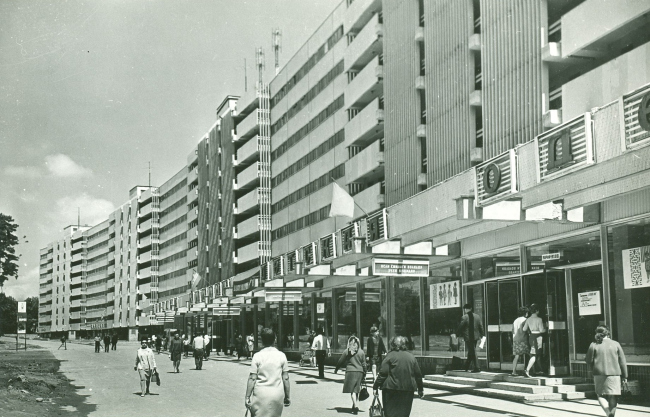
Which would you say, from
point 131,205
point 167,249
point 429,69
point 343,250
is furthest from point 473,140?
point 131,205

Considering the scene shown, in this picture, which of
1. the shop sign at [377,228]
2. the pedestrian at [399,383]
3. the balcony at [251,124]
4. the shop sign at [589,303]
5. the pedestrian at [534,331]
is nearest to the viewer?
the pedestrian at [399,383]

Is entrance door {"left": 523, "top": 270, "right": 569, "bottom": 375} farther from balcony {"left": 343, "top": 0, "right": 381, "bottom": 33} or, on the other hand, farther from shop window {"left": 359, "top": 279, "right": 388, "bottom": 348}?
balcony {"left": 343, "top": 0, "right": 381, "bottom": 33}

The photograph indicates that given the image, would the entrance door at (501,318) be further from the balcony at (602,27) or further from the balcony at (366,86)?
the balcony at (366,86)

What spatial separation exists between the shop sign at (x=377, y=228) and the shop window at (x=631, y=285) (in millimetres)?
8253

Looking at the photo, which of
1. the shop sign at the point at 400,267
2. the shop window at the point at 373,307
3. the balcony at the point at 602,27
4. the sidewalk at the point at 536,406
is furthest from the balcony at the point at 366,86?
the sidewalk at the point at 536,406

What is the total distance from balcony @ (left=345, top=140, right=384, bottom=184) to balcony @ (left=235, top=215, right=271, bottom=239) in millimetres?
20750

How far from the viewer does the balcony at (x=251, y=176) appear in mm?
64250

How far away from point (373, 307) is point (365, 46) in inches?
540

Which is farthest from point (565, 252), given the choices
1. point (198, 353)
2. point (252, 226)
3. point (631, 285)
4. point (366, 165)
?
point (252, 226)

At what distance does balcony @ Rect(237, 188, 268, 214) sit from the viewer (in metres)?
64.1

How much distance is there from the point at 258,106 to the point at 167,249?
49.4 metres

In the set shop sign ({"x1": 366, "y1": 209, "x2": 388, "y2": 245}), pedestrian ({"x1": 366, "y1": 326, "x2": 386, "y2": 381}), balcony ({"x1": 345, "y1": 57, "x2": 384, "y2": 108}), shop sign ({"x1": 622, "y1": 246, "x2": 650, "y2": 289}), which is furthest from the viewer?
balcony ({"x1": 345, "y1": 57, "x2": 384, "y2": 108})

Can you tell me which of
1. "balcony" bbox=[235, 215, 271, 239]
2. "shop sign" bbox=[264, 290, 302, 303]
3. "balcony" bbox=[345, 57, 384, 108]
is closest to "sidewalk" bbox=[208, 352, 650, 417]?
"shop sign" bbox=[264, 290, 302, 303]

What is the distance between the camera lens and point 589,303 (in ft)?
61.8
